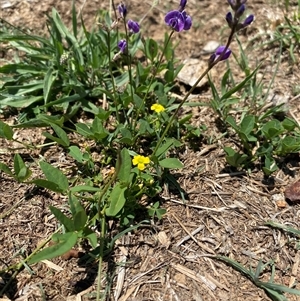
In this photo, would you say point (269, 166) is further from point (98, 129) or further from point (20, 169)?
point (20, 169)

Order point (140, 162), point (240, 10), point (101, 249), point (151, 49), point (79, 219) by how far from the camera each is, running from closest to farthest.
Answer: point (240, 10) < point (79, 219) < point (101, 249) < point (140, 162) < point (151, 49)

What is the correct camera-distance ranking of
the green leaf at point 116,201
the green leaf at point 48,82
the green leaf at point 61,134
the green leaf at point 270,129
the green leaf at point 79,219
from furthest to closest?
the green leaf at point 48,82
the green leaf at point 270,129
the green leaf at point 61,134
the green leaf at point 116,201
the green leaf at point 79,219

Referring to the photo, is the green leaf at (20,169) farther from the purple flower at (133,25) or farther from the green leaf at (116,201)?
the purple flower at (133,25)

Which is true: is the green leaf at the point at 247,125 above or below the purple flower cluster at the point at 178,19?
below

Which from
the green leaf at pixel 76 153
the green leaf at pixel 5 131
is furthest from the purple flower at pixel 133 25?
the green leaf at pixel 5 131

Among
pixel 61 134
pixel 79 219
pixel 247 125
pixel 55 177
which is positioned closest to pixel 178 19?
pixel 247 125

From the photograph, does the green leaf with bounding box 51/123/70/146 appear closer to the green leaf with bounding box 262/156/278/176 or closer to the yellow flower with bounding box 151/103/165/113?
the yellow flower with bounding box 151/103/165/113
